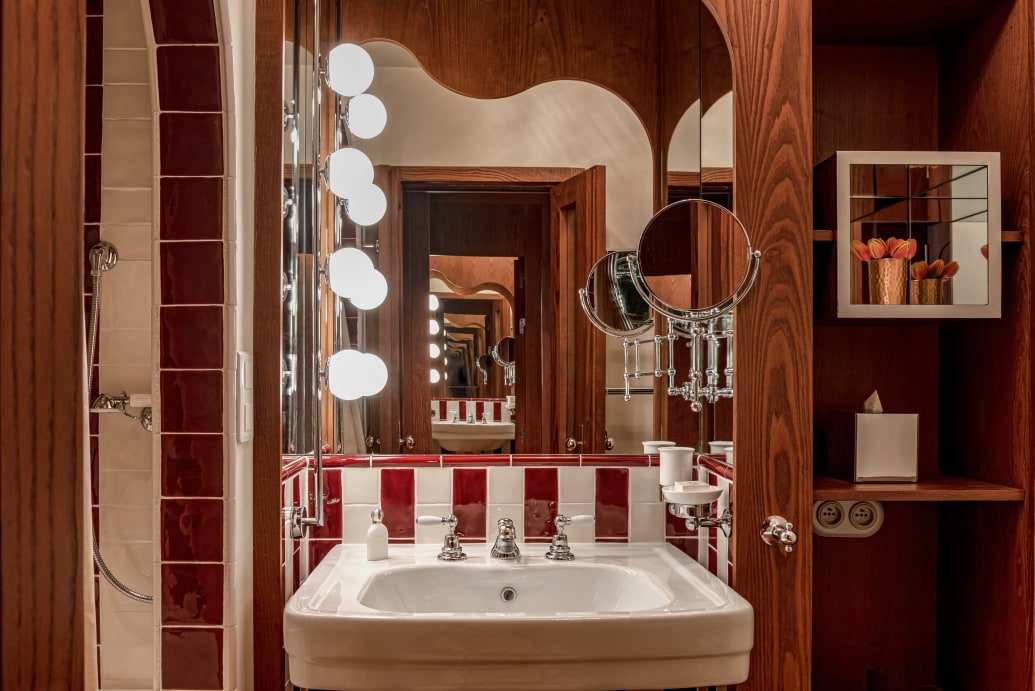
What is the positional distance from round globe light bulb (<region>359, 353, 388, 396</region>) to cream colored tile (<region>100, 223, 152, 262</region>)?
501mm

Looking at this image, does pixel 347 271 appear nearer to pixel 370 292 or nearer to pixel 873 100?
pixel 370 292

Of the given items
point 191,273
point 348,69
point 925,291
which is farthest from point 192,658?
point 925,291

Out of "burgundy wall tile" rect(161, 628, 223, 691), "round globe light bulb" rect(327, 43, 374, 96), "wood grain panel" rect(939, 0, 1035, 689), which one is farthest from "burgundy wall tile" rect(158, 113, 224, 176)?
"wood grain panel" rect(939, 0, 1035, 689)

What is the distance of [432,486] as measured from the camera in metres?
1.75

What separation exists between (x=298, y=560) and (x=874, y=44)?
1.62 metres

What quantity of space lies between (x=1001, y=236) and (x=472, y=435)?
112 cm

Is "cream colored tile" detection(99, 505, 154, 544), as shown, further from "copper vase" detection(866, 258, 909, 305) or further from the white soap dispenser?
"copper vase" detection(866, 258, 909, 305)

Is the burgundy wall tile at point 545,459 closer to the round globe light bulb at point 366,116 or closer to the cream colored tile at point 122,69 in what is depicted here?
the round globe light bulb at point 366,116

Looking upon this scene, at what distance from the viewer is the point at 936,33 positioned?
1.62m

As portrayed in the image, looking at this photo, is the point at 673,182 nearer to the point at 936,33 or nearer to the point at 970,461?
the point at 936,33

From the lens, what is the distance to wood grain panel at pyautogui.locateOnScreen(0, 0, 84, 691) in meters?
0.40

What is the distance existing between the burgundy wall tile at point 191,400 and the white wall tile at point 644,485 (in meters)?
0.90

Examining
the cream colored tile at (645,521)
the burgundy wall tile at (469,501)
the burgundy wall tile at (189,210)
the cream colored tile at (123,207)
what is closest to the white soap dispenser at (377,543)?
the burgundy wall tile at (469,501)

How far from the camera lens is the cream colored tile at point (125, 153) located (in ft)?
5.40
